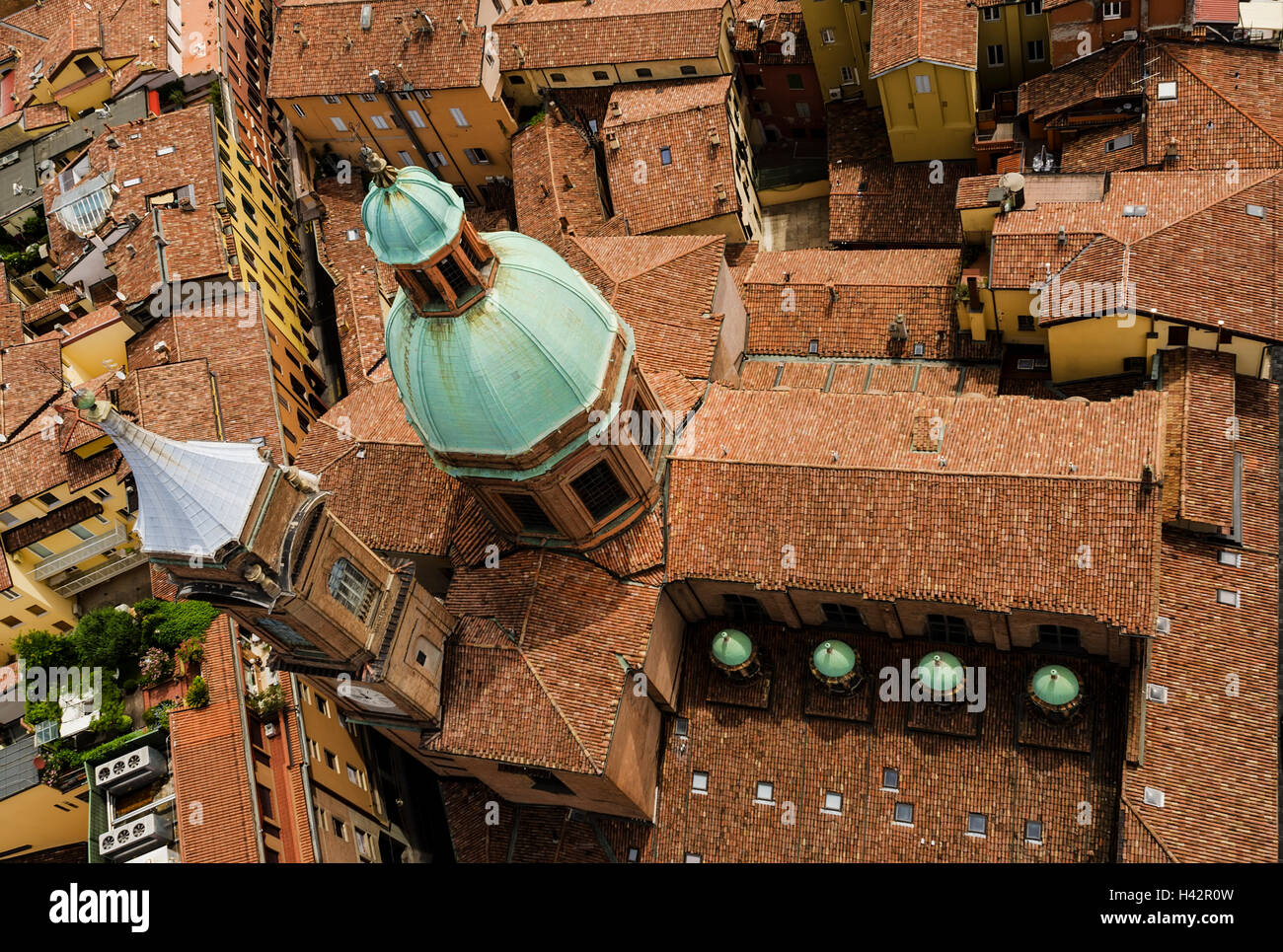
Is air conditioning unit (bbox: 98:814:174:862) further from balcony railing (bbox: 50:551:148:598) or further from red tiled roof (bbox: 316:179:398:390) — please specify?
red tiled roof (bbox: 316:179:398:390)

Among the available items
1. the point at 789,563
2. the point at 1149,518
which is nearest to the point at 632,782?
the point at 789,563

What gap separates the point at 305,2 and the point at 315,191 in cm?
1084

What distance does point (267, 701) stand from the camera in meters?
49.5

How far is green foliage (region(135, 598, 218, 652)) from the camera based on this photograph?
53.3 metres

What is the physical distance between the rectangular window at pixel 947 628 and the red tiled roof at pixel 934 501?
10.6 ft

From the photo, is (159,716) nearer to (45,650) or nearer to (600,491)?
(45,650)

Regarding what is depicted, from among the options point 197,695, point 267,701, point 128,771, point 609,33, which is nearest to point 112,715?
point 128,771

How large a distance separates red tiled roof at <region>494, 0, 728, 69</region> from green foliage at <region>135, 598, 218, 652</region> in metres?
34.9

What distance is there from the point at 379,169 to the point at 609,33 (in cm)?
3607

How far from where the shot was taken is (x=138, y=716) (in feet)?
174

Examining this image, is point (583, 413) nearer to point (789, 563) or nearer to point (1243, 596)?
point (789, 563)

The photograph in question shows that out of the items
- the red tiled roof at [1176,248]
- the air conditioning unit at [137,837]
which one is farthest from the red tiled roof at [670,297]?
the air conditioning unit at [137,837]

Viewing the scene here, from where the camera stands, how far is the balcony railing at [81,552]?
202 feet

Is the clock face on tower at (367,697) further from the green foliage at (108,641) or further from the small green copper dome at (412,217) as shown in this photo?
the green foliage at (108,641)
